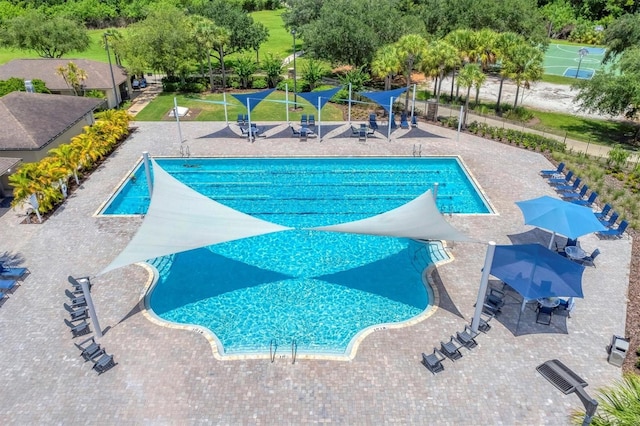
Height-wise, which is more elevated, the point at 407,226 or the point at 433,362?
the point at 407,226

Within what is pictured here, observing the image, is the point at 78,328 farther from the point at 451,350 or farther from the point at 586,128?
the point at 586,128

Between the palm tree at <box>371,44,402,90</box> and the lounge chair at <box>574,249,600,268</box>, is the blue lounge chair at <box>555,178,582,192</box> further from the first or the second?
the palm tree at <box>371,44,402,90</box>

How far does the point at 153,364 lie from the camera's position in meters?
12.4

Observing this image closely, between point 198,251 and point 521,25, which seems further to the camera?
point 521,25

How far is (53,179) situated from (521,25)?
43.7m

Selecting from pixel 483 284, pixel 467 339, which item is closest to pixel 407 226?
pixel 483 284

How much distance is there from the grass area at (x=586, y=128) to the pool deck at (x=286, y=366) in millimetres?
15412

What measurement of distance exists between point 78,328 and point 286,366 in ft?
20.3

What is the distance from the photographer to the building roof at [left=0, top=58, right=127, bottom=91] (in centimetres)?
3469

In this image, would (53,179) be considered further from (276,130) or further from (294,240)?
(276,130)

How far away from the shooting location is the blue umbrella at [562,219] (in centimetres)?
1583

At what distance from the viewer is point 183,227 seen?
13.9 meters

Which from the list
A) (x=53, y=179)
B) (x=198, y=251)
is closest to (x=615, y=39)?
(x=198, y=251)

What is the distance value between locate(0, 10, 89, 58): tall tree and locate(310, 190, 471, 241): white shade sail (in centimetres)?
4107
